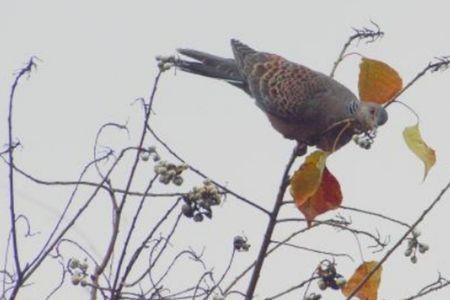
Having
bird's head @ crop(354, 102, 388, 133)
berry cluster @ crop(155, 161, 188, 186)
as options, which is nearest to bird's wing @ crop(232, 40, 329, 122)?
bird's head @ crop(354, 102, 388, 133)

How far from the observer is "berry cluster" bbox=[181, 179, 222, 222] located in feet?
9.39

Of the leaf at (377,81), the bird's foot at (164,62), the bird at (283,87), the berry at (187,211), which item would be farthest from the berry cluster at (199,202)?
the bird at (283,87)

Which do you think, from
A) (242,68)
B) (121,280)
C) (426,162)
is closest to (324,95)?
(242,68)

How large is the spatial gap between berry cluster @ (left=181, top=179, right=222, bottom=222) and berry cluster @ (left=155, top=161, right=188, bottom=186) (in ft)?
0.28

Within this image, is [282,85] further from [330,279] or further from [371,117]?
[330,279]

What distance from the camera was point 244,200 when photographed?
118 inches

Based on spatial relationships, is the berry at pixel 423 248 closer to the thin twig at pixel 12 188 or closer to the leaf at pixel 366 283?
the leaf at pixel 366 283

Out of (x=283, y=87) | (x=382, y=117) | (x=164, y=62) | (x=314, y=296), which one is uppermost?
(x=283, y=87)

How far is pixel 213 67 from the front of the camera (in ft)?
21.8

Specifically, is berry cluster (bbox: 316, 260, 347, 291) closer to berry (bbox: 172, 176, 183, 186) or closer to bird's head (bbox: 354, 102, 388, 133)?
berry (bbox: 172, 176, 183, 186)

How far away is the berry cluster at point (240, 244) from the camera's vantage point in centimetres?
308

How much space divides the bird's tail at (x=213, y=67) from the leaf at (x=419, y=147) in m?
3.36

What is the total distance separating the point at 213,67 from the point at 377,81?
3381 millimetres

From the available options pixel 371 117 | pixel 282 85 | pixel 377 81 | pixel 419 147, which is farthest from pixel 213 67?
pixel 419 147
